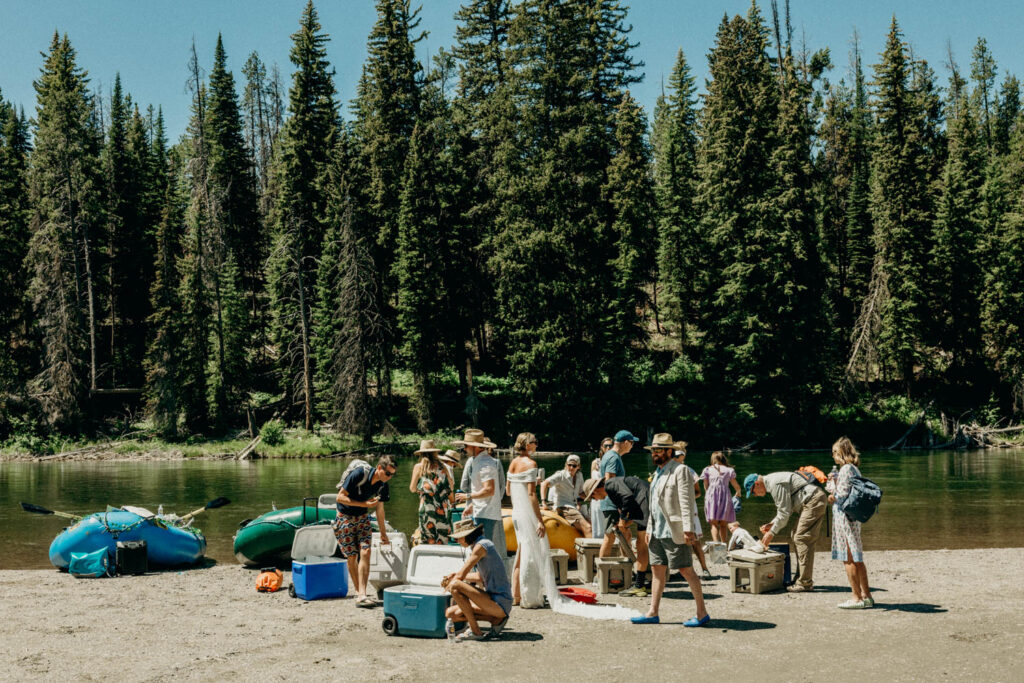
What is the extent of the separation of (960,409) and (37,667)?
167ft

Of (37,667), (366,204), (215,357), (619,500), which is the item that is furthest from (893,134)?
(37,667)

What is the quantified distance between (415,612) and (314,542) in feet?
12.6

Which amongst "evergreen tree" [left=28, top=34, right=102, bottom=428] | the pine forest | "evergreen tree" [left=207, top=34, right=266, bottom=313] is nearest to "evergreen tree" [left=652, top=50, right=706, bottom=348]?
the pine forest

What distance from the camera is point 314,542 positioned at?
43.1ft

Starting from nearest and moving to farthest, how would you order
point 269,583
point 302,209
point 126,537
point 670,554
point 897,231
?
point 670,554
point 269,583
point 126,537
point 897,231
point 302,209

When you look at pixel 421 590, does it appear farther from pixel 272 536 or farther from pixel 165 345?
pixel 165 345

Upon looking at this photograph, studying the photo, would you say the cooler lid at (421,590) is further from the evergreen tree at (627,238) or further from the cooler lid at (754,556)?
the evergreen tree at (627,238)

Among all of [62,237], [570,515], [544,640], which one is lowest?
[544,640]

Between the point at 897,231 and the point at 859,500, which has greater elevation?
the point at 897,231

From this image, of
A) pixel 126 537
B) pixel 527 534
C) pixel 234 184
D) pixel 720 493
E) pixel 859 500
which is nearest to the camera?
pixel 859 500

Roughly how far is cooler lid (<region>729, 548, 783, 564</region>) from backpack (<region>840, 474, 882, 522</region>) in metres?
1.73

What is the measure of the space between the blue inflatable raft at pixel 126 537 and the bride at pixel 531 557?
22.4 feet

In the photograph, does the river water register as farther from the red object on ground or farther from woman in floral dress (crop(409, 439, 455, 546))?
the red object on ground

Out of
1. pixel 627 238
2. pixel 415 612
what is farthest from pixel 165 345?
pixel 415 612
